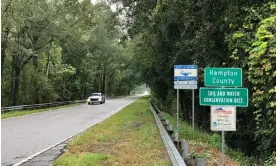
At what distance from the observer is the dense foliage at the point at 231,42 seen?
29.8 ft

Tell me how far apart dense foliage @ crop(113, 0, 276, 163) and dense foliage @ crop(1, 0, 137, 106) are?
157 inches

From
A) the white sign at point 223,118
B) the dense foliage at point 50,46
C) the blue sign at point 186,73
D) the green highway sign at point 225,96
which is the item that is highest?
the dense foliage at point 50,46

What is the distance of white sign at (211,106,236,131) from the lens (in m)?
7.98

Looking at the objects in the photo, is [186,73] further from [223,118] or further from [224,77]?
[223,118]

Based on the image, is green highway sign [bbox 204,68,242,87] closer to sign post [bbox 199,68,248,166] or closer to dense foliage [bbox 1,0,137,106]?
sign post [bbox 199,68,248,166]

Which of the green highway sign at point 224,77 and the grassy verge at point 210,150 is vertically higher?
the green highway sign at point 224,77

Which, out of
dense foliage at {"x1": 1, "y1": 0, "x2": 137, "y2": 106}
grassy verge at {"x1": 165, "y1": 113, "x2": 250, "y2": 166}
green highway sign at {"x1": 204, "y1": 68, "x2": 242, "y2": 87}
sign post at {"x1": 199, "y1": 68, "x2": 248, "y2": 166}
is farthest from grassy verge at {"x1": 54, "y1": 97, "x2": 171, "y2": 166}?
dense foliage at {"x1": 1, "y1": 0, "x2": 137, "y2": 106}

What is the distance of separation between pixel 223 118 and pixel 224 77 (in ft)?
3.12

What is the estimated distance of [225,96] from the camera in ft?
26.8

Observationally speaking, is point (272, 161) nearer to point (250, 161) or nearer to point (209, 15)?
point (250, 161)

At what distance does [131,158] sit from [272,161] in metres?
3.61

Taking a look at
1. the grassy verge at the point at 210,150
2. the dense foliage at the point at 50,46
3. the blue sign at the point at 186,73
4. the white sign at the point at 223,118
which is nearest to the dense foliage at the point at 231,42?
the blue sign at the point at 186,73

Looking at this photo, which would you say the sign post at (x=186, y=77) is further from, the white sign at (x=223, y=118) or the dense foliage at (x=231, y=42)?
the white sign at (x=223, y=118)

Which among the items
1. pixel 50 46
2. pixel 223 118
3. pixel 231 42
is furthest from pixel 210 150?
pixel 50 46
